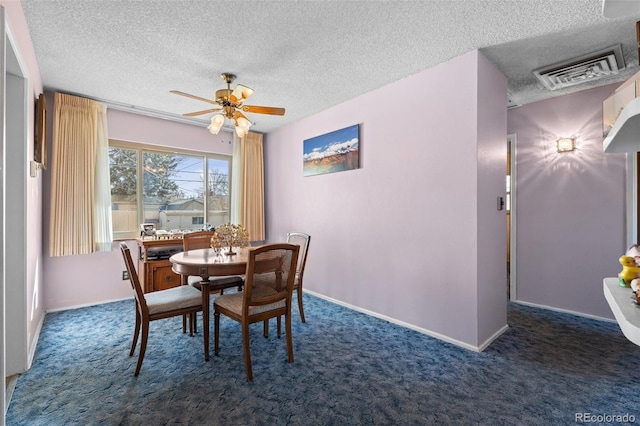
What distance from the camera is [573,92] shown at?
3.32m

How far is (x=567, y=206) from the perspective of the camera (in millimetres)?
3373

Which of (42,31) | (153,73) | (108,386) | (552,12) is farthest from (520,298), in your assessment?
(42,31)

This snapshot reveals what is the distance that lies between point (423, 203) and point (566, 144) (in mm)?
1961

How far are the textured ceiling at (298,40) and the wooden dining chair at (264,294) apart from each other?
64.7 inches

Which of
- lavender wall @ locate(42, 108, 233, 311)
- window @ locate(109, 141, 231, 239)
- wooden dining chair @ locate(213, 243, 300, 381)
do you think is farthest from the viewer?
window @ locate(109, 141, 231, 239)

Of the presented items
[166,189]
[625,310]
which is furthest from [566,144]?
[166,189]

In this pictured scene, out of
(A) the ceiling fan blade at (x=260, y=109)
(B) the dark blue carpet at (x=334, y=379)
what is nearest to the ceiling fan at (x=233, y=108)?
(A) the ceiling fan blade at (x=260, y=109)

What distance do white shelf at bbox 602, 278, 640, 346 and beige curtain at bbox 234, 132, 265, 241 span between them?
4436mm

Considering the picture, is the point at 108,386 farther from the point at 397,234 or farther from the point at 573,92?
the point at 573,92

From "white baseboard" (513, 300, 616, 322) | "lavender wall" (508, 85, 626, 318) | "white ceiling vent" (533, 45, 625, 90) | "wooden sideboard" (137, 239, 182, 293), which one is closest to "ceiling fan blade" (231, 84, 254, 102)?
"wooden sideboard" (137, 239, 182, 293)

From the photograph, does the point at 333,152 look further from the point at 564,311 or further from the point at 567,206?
the point at 564,311

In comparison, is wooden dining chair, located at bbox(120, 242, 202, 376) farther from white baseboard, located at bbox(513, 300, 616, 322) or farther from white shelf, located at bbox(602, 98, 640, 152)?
white baseboard, located at bbox(513, 300, 616, 322)

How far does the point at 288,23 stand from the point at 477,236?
2263 mm

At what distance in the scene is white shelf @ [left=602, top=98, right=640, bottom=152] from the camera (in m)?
0.81
